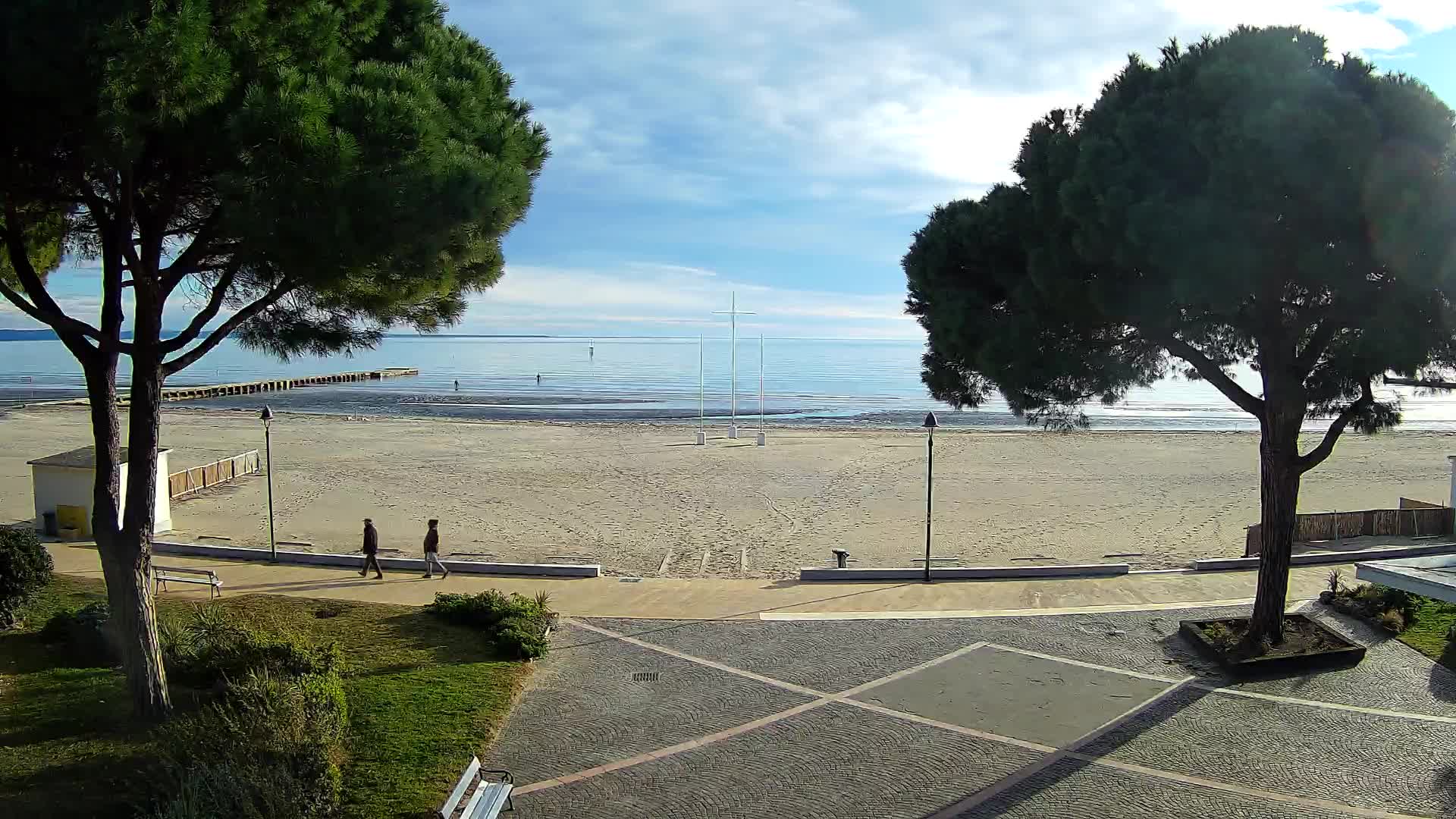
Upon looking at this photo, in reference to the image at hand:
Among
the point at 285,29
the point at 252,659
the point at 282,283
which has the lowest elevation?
the point at 252,659

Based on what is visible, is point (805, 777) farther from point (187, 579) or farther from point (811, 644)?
point (187, 579)

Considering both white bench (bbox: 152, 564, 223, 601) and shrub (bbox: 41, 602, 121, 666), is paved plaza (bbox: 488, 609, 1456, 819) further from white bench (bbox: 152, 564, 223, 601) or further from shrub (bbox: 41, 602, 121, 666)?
white bench (bbox: 152, 564, 223, 601)

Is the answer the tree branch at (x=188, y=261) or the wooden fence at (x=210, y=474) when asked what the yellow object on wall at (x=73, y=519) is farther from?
the tree branch at (x=188, y=261)

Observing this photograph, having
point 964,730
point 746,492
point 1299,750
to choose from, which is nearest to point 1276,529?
point 1299,750

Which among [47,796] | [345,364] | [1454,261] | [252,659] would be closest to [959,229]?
[1454,261]

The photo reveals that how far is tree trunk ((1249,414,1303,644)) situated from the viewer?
10.9 m

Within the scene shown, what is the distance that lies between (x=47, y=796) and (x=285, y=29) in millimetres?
6190

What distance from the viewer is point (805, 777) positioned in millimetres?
8000

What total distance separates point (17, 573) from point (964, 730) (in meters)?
11.1

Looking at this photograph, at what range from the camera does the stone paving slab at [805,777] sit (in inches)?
293

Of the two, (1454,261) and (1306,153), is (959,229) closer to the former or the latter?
(1306,153)

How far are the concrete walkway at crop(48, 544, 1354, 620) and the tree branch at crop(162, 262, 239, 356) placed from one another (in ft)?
21.3

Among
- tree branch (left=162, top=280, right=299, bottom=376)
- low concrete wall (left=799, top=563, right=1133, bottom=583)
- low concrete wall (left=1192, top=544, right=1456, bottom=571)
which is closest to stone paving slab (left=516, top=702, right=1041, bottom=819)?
tree branch (left=162, top=280, right=299, bottom=376)

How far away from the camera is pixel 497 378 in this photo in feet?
319
